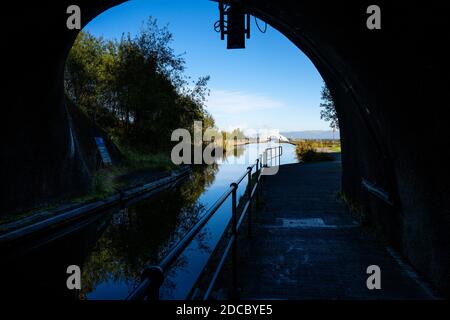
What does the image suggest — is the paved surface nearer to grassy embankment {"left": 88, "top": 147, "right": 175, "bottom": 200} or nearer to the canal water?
the canal water

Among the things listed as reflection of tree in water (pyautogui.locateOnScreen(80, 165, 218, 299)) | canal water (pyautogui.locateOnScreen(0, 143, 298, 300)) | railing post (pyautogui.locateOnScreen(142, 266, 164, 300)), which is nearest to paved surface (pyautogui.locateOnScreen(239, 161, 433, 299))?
canal water (pyautogui.locateOnScreen(0, 143, 298, 300))

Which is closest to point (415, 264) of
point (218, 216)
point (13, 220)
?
point (218, 216)

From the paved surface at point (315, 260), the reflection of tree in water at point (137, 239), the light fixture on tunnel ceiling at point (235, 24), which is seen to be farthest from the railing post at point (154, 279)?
the light fixture on tunnel ceiling at point (235, 24)

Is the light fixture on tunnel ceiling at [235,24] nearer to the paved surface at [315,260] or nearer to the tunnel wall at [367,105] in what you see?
the tunnel wall at [367,105]

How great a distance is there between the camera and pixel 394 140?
429 cm

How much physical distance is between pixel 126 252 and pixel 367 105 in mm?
5380

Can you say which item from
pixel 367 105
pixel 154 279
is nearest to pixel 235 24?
pixel 367 105

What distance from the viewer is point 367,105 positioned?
510cm

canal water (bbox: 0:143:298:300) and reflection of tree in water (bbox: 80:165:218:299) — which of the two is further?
reflection of tree in water (bbox: 80:165:218:299)

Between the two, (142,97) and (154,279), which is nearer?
(154,279)

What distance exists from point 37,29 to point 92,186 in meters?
6.27

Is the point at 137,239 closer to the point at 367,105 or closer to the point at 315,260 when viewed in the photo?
the point at 315,260

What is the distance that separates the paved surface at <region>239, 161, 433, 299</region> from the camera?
3.60m
